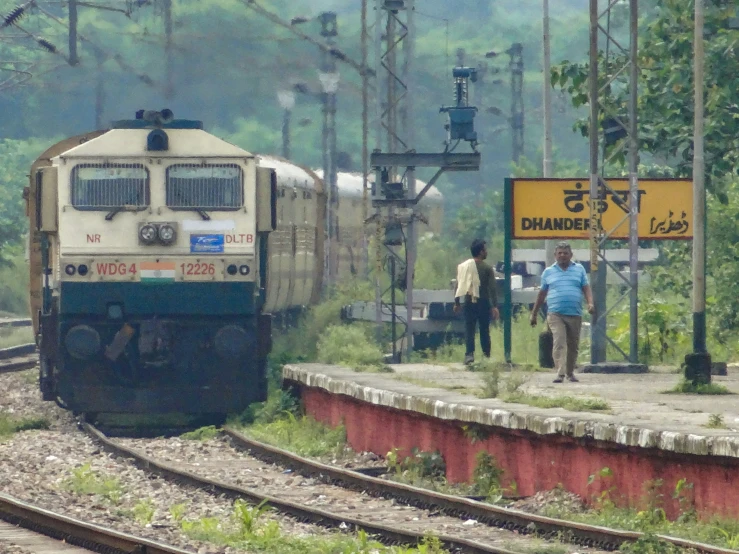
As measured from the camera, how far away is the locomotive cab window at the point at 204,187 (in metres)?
18.4

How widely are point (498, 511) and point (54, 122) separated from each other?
65.3m

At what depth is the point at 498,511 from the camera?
11.2m

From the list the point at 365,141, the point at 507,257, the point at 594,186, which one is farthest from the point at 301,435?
→ the point at 365,141

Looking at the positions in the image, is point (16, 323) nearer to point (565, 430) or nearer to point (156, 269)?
point (156, 269)

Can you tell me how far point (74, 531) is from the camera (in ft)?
33.6

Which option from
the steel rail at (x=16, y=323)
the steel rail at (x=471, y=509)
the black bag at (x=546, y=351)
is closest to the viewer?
the steel rail at (x=471, y=509)

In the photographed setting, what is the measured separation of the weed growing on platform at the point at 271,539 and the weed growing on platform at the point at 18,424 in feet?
23.3

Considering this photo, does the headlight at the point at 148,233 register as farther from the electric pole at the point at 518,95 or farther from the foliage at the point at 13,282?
the foliage at the point at 13,282

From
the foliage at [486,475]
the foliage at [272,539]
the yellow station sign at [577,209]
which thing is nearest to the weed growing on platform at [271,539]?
the foliage at [272,539]

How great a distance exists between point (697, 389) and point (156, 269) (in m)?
6.38

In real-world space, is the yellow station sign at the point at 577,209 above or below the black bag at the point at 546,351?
above

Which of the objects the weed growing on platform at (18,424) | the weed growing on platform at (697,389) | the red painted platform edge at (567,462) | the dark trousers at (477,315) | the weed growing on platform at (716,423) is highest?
the dark trousers at (477,315)

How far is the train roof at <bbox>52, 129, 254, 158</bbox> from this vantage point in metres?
18.5

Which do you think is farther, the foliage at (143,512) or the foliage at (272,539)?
the foliage at (143,512)
